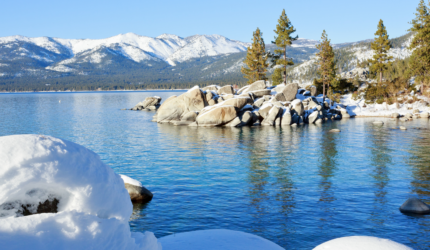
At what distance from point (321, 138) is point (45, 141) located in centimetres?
3227

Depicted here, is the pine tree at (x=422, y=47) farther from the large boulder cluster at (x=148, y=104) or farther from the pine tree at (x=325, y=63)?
the large boulder cluster at (x=148, y=104)

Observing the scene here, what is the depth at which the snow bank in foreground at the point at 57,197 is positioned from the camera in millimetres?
3883

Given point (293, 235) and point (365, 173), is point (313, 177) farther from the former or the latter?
point (293, 235)

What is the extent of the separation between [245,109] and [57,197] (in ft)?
141

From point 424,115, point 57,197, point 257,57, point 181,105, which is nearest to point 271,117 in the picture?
point 181,105

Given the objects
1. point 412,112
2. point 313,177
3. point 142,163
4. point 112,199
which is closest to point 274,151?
point 313,177

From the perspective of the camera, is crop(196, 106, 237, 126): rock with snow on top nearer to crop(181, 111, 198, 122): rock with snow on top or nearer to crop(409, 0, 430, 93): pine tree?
crop(181, 111, 198, 122): rock with snow on top

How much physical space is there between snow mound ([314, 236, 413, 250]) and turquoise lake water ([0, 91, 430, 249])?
3458 millimetres

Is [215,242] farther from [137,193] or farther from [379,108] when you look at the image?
[379,108]

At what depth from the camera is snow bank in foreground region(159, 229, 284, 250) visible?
7688mm

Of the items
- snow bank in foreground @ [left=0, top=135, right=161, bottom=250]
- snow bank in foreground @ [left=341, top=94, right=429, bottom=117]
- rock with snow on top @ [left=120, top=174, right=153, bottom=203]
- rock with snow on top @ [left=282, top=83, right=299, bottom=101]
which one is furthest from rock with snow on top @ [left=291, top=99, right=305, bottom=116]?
snow bank in foreground @ [left=0, top=135, right=161, bottom=250]

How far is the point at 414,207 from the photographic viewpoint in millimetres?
12875

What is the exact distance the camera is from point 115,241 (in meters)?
4.61

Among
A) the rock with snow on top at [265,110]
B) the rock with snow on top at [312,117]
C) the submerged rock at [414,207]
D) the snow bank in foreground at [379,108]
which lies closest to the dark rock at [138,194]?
the submerged rock at [414,207]
